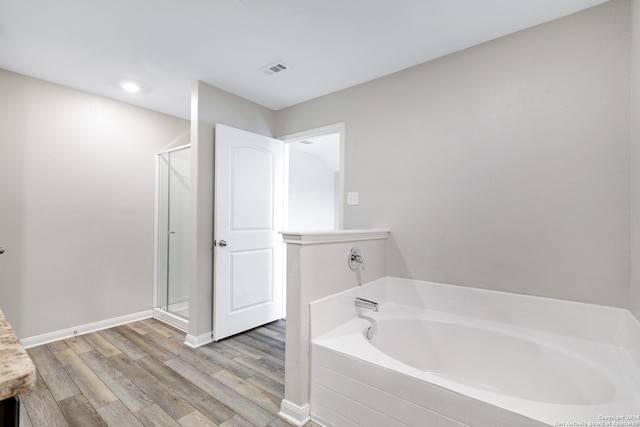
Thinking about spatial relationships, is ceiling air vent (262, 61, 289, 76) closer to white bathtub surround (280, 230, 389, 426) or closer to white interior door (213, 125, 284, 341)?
white interior door (213, 125, 284, 341)

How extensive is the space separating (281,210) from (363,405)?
2.14 metres

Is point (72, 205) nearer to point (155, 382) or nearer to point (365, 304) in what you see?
point (155, 382)

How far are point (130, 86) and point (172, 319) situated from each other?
7.54 ft

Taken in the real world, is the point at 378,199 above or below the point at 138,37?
below

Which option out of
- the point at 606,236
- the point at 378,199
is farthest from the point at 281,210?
the point at 606,236

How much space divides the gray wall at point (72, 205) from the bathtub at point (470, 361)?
A: 246 cm

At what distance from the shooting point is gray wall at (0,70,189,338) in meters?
2.40

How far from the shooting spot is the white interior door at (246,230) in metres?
2.61

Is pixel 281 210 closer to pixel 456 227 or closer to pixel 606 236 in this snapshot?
pixel 456 227

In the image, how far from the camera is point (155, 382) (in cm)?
194

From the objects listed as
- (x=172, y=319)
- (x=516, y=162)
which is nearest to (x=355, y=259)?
(x=516, y=162)

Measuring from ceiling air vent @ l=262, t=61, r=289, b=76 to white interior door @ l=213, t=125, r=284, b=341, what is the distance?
2.06 ft

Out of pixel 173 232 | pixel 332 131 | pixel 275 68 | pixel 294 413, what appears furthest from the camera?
pixel 173 232

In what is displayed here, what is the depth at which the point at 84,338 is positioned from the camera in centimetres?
263
